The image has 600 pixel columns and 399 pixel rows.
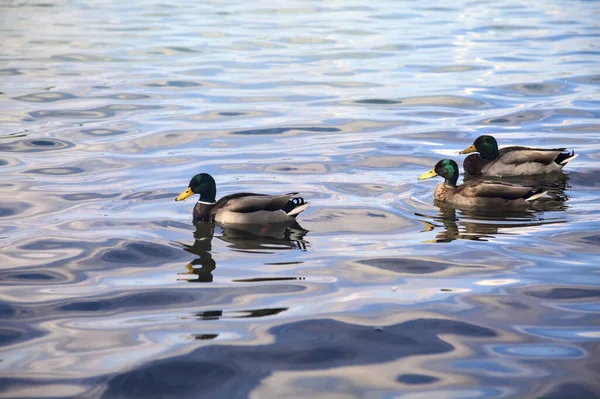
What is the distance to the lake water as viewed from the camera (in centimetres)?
752

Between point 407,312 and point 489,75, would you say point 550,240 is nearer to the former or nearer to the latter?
point 407,312

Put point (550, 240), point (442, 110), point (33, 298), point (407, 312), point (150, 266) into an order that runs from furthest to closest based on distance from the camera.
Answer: point (442, 110)
point (550, 240)
point (150, 266)
point (33, 298)
point (407, 312)

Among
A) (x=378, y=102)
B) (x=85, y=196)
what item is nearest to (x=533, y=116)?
(x=378, y=102)

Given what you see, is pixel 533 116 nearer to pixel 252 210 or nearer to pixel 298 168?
pixel 298 168

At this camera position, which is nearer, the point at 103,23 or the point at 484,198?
the point at 484,198

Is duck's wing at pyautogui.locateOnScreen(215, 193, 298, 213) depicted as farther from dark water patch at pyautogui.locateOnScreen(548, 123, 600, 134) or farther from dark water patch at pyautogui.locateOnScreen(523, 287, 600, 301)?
dark water patch at pyautogui.locateOnScreen(548, 123, 600, 134)

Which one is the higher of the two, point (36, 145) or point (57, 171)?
point (36, 145)

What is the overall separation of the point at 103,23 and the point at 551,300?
31.0 meters

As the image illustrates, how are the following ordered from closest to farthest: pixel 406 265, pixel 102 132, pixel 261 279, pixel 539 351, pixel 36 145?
pixel 539 351, pixel 261 279, pixel 406 265, pixel 36 145, pixel 102 132

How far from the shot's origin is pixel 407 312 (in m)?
8.62

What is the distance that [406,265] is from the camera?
33.0ft

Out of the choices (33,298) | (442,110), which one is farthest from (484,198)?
(442,110)

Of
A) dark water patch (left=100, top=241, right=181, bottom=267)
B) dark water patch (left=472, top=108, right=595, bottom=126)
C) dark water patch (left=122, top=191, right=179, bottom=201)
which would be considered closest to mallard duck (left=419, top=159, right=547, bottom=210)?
dark water patch (left=122, top=191, right=179, bottom=201)

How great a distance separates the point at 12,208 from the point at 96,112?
7.53 m
